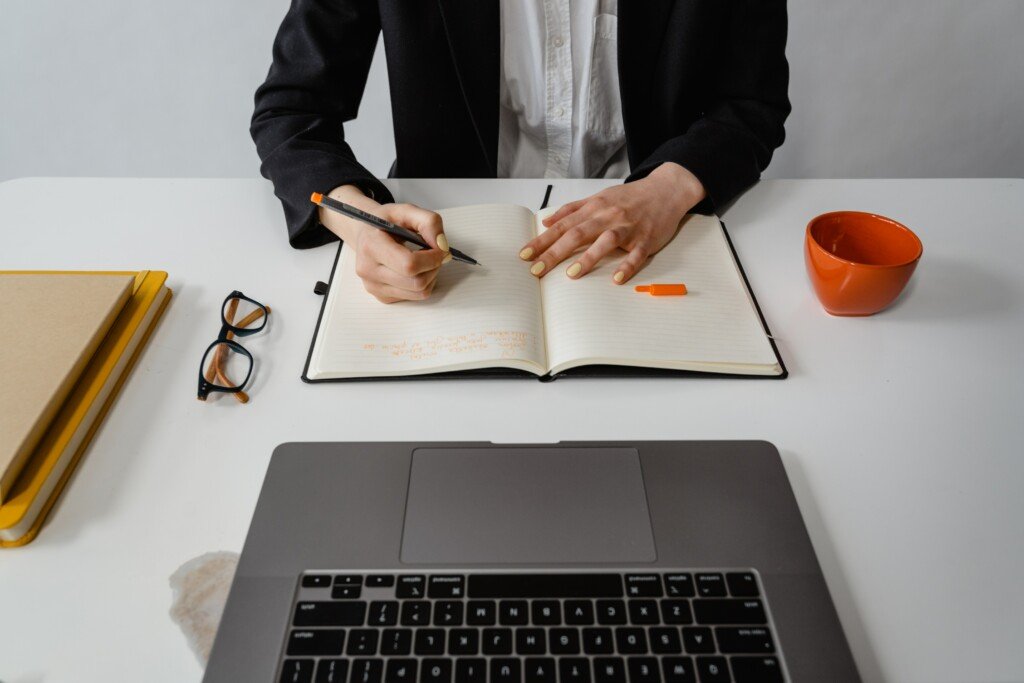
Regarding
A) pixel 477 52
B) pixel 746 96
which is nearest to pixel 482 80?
pixel 477 52

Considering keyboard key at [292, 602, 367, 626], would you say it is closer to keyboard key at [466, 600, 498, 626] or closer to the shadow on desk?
keyboard key at [466, 600, 498, 626]

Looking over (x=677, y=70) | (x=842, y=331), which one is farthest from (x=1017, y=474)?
(x=677, y=70)

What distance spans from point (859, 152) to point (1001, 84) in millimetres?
339

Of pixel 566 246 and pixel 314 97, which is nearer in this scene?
pixel 566 246

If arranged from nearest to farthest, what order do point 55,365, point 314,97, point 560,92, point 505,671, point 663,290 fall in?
1. point 505,671
2. point 55,365
3. point 663,290
4. point 314,97
5. point 560,92

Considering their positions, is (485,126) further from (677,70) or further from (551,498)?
(551,498)

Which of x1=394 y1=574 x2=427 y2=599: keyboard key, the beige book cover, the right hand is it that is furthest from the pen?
x1=394 y1=574 x2=427 y2=599: keyboard key

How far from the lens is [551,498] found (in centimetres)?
50

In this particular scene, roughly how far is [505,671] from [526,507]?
0.12 metres

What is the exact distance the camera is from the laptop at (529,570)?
41 centimetres

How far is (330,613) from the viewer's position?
1.42ft

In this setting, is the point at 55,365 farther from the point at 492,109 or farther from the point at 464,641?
the point at 492,109

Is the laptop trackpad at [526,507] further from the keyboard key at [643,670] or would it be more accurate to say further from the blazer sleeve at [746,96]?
the blazer sleeve at [746,96]

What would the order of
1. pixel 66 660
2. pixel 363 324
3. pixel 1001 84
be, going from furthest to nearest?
pixel 1001 84
pixel 363 324
pixel 66 660
